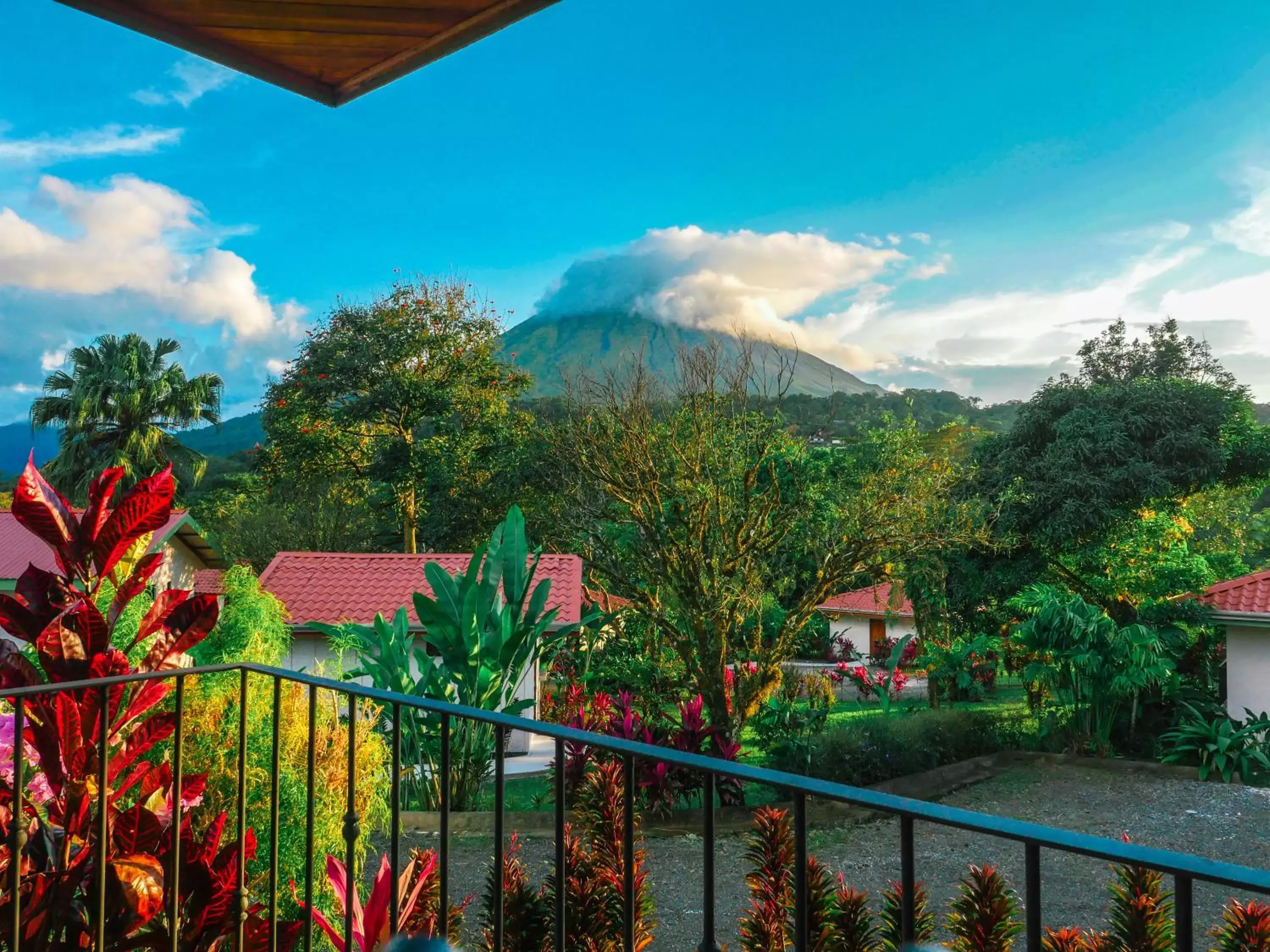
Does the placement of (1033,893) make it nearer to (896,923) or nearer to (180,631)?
(180,631)

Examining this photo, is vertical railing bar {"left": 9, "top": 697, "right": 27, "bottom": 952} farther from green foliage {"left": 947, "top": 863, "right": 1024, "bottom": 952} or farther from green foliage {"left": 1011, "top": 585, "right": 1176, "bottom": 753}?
green foliage {"left": 1011, "top": 585, "right": 1176, "bottom": 753}

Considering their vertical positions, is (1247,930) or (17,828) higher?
(17,828)

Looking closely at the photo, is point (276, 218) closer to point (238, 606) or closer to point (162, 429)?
point (162, 429)

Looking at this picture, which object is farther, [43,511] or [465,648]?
[465,648]

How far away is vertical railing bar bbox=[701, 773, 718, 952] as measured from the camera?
1053 mm

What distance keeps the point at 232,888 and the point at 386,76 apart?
6.23ft

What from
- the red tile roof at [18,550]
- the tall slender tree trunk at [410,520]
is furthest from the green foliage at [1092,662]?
the red tile roof at [18,550]

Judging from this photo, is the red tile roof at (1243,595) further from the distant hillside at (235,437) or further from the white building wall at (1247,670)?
the distant hillside at (235,437)

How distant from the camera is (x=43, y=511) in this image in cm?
191

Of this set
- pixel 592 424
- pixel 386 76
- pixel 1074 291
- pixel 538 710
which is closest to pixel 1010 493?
pixel 592 424

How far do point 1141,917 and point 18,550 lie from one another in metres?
16.7

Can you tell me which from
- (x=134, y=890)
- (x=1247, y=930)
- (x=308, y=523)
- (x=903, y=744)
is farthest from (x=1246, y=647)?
(x=308, y=523)

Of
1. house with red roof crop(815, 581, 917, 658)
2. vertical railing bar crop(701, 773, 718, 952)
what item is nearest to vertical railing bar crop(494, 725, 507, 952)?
vertical railing bar crop(701, 773, 718, 952)

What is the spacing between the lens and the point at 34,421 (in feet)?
63.0
